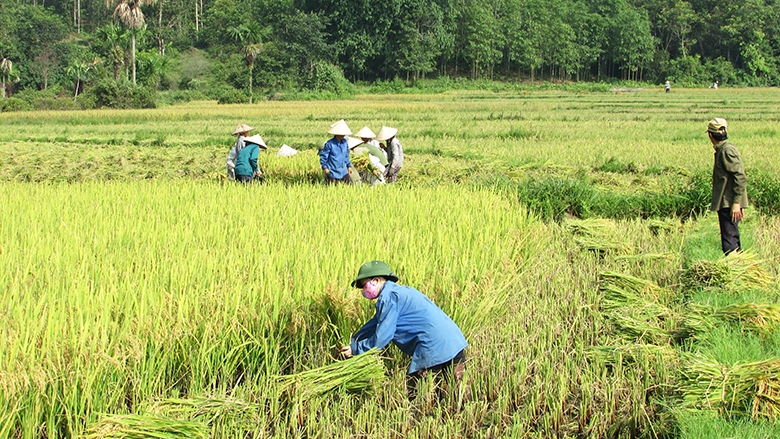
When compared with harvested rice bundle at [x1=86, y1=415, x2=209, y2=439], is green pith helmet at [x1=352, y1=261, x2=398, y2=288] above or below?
above

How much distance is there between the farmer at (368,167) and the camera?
27.2ft

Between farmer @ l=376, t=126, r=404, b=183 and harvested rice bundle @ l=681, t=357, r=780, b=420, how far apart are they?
18.4 ft

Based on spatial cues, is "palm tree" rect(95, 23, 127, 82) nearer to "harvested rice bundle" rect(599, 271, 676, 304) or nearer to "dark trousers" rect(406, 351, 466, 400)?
"harvested rice bundle" rect(599, 271, 676, 304)

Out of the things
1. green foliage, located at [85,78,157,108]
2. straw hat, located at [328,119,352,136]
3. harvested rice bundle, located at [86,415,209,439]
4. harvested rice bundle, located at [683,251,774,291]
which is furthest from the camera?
green foliage, located at [85,78,157,108]

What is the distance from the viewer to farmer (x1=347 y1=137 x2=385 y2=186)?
8.30 m

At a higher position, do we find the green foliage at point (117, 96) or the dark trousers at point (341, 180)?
the green foliage at point (117, 96)

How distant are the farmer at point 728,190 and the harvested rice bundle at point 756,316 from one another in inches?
62.6

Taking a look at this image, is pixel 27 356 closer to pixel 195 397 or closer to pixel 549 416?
pixel 195 397

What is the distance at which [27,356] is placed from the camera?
2.47 meters

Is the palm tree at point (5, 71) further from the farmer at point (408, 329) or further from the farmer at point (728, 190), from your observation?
the farmer at point (408, 329)

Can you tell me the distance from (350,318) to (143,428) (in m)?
1.22

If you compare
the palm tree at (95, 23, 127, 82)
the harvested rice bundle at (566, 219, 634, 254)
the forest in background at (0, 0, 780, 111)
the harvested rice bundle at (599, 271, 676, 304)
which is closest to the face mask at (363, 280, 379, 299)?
the harvested rice bundle at (599, 271, 676, 304)

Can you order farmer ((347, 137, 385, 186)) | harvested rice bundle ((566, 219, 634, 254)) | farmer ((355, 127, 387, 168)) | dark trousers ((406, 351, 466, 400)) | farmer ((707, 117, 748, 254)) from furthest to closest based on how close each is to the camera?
farmer ((355, 127, 387, 168)) → farmer ((347, 137, 385, 186)) → harvested rice bundle ((566, 219, 634, 254)) → farmer ((707, 117, 748, 254)) → dark trousers ((406, 351, 466, 400))

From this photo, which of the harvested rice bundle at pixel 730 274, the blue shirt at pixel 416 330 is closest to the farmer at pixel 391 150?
the harvested rice bundle at pixel 730 274
